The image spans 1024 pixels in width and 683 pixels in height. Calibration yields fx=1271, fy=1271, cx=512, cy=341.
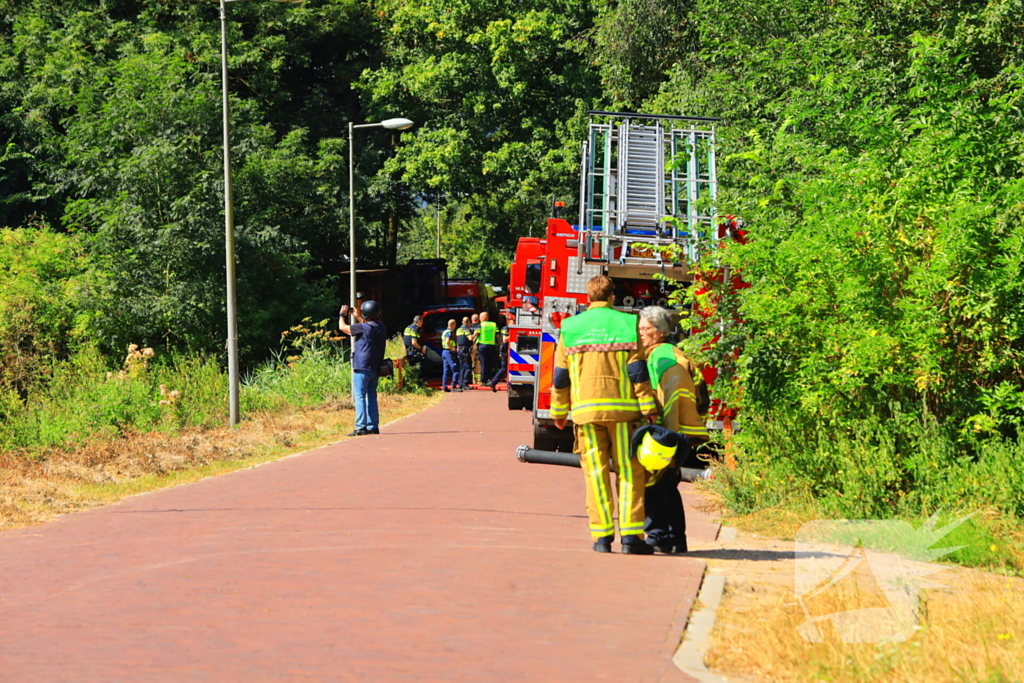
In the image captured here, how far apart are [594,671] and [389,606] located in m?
1.53

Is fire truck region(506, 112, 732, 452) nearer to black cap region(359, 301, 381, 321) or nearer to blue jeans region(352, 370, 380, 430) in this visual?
black cap region(359, 301, 381, 321)

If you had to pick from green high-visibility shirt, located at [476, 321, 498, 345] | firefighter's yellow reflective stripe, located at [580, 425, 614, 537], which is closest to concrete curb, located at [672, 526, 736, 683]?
firefighter's yellow reflective stripe, located at [580, 425, 614, 537]

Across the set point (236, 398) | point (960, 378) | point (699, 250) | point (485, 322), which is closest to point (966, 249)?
point (960, 378)

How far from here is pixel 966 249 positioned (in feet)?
30.0

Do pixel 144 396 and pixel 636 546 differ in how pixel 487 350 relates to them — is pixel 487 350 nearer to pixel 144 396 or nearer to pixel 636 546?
pixel 144 396

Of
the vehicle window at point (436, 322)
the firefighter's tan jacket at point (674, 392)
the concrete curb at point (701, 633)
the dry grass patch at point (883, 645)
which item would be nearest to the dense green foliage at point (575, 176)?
the firefighter's tan jacket at point (674, 392)

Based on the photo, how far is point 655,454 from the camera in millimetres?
8195

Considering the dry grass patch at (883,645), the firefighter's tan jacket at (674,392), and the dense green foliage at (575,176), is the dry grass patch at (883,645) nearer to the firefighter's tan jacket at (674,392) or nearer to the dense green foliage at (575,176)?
the firefighter's tan jacket at (674,392)

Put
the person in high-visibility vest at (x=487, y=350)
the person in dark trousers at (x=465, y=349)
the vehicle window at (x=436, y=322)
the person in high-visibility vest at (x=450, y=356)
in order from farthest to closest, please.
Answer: the vehicle window at (x=436, y=322) → the person in high-visibility vest at (x=487, y=350) → the person in dark trousers at (x=465, y=349) → the person in high-visibility vest at (x=450, y=356)

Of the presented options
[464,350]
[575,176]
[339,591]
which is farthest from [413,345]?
[339,591]

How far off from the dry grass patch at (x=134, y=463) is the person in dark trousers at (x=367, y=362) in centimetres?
52

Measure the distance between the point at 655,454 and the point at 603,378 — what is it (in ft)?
1.98

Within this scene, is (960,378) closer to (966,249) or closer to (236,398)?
(966,249)

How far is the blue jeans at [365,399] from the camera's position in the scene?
17844 millimetres
